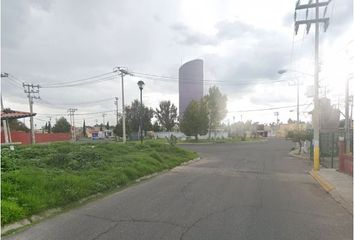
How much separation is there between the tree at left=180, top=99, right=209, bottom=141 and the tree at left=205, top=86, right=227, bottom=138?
2.83 metres

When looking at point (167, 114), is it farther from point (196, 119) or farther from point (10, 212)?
point (10, 212)

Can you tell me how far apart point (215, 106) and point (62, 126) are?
73.3 m

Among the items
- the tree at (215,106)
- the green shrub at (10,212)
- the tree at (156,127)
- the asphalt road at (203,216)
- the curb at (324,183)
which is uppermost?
the tree at (215,106)

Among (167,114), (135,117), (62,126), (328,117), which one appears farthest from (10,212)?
(62,126)

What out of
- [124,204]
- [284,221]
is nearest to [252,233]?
[284,221]

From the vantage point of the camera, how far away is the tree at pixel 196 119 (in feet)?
198

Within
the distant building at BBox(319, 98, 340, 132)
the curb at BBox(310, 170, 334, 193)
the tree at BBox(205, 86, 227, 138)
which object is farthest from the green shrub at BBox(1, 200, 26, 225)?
the tree at BBox(205, 86, 227, 138)

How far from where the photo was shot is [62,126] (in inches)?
4599

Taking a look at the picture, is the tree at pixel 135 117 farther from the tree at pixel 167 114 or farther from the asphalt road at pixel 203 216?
the asphalt road at pixel 203 216

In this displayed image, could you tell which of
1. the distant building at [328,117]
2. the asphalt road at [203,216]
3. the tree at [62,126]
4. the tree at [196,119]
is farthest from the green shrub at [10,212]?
the tree at [62,126]

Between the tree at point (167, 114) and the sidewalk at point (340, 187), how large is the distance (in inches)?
3203

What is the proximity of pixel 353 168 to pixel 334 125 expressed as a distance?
28005 mm

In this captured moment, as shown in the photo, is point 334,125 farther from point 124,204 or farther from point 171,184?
point 124,204

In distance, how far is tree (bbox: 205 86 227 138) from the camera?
6419 centimetres
